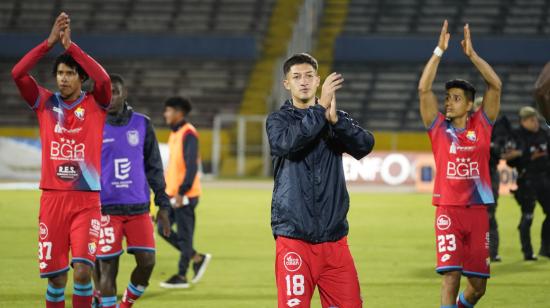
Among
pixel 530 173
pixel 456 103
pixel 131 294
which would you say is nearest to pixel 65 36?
pixel 131 294

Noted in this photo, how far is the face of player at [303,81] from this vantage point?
6301 millimetres

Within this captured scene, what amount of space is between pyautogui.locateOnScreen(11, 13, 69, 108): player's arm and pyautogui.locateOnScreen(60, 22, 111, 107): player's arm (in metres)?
0.09

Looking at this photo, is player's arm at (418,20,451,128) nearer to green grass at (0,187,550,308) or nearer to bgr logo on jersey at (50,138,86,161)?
green grass at (0,187,550,308)

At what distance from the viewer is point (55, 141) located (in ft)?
26.3

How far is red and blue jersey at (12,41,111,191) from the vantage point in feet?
26.1

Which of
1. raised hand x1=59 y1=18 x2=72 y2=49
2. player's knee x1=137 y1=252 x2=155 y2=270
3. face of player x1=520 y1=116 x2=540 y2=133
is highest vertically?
raised hand x1=59 y1=18 x2=72 y2=49

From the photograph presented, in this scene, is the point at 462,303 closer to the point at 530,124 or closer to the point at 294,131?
the point at 294,131

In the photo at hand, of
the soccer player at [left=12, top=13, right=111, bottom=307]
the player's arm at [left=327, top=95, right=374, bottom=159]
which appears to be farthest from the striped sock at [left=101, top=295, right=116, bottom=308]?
the player's arm at [left=327, top=95, right=374, bottom=159]

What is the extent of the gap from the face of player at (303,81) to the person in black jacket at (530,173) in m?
8.47

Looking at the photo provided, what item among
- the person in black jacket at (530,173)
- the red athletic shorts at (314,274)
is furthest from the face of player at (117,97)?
the person in black jacket at (530,173)

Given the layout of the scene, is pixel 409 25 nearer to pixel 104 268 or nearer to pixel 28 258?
pixel 28 258

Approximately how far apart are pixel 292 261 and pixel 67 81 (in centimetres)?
273

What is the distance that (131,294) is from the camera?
9305mm

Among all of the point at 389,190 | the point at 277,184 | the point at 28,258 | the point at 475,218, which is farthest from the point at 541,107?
the point at 389,190
